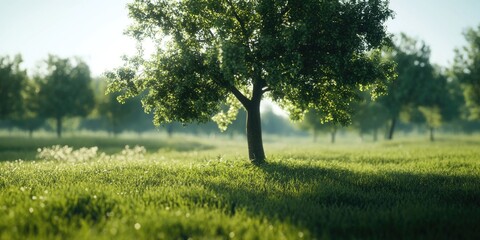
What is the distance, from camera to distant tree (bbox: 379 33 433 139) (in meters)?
49.7

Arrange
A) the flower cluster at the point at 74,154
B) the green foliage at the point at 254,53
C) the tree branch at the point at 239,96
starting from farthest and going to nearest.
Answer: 1. the flower cluster at the point at 74,154
2. the tree branch at the point at 239,96
3. the green foliage at the point at 254,53

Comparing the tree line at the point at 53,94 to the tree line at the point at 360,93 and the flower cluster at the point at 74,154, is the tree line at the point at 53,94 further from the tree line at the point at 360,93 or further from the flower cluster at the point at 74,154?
the flower cluster at the point at 74,154

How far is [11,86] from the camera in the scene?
152 ft

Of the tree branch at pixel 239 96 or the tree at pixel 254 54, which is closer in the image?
the tree at pixel 254 54

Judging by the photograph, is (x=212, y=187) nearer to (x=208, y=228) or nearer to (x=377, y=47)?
(x=208, y=228)

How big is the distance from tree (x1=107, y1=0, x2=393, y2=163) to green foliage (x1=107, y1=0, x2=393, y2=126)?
45 millimetres

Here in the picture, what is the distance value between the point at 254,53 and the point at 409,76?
42007 millimetres

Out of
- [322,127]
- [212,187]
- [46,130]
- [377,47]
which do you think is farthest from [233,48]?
[46,130]

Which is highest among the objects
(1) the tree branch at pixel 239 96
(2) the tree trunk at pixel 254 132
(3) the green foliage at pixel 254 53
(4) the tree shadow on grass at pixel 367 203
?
(3) the green foliage at pixel 254 53

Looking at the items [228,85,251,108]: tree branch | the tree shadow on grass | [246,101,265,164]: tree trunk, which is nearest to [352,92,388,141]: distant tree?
[246,101,265,164]: tree trunk

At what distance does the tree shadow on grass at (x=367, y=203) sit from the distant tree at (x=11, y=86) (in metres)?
45.7

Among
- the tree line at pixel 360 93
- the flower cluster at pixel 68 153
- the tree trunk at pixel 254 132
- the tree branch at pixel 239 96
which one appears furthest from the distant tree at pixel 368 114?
the flower cluster at pixel 68 153

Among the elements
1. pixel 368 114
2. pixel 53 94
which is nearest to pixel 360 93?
pixel 368 114

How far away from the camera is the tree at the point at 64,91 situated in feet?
181
